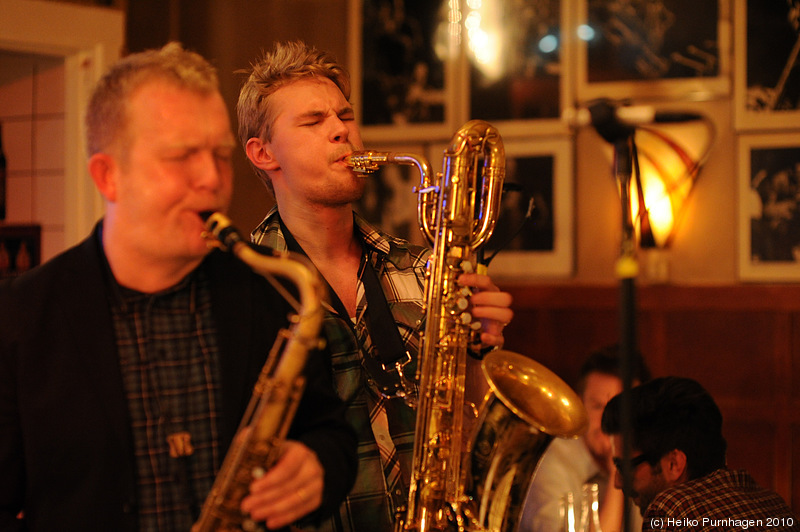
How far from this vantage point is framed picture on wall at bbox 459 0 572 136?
182 inches

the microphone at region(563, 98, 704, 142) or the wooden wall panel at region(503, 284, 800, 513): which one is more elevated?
the microphone at region(563, 98, 704, 142)

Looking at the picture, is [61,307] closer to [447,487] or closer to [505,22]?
[447,487]

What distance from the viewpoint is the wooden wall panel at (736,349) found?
13.1ft

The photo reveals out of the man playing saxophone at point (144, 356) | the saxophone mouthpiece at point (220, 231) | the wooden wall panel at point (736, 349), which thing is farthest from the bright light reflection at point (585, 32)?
the saxophone mouthpiece at point (220, 231)

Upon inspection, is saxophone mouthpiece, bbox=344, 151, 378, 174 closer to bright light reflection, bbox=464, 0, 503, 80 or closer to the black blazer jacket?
the black blazer jacket

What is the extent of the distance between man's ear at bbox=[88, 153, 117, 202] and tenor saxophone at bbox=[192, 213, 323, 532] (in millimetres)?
202

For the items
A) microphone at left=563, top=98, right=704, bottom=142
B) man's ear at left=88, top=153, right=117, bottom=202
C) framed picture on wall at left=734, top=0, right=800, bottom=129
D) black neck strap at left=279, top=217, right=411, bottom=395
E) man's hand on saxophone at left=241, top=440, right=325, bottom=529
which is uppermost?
framed picture on wall at left=734, top=0, right=800, bottom=129

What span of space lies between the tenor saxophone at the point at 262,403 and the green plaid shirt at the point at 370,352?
0.51m

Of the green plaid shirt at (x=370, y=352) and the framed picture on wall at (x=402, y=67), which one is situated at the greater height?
the framed picture on wall at (x=402, y=67)

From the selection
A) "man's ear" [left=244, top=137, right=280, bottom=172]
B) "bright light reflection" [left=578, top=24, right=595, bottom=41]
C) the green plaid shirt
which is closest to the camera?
the green plaid shirt

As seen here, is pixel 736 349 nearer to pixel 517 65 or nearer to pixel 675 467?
pixel 675 467

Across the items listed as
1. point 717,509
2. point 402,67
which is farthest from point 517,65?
point 717,509

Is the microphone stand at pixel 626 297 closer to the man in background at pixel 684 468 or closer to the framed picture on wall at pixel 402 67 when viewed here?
the man in background at pixel 684 468

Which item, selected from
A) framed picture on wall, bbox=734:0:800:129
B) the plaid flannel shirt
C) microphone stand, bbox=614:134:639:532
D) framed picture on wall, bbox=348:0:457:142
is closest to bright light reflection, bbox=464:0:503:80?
framed picture on wall, bbox=348:0:457:142
